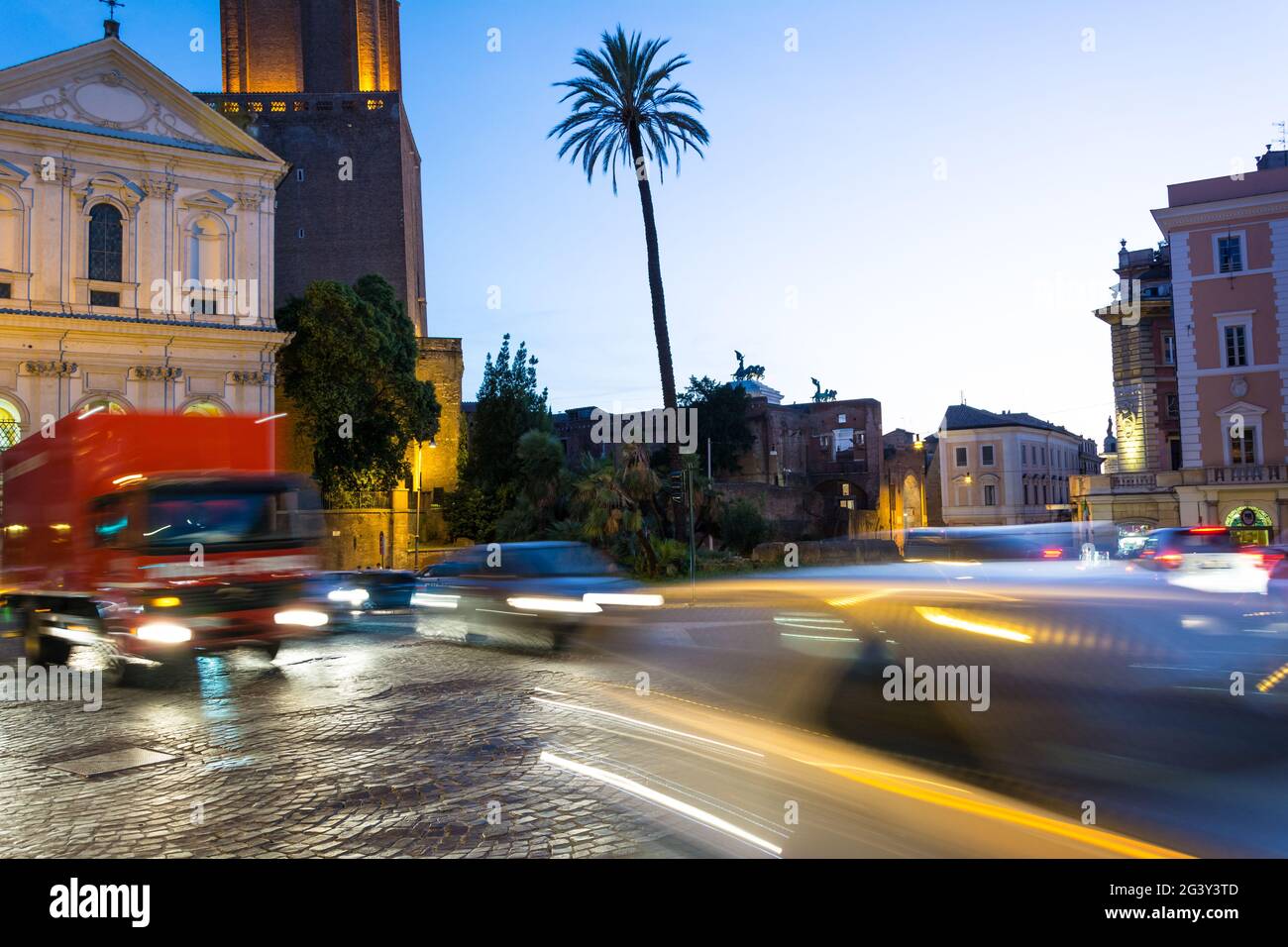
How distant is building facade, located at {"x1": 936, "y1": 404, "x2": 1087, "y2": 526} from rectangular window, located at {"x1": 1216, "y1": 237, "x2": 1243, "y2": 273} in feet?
99.0

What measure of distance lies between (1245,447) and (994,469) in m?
31.0

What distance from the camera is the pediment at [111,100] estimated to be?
33812mm

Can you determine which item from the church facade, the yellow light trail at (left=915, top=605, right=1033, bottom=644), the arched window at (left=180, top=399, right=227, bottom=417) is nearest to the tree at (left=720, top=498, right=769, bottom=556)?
the church facade

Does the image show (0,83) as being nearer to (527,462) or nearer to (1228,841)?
(527,462)

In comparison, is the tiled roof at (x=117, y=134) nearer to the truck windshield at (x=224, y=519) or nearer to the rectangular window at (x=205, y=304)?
the rectangular window at (x=205, y=304)

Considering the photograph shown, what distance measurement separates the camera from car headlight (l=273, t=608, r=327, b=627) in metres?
12.1

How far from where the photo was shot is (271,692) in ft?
35.7

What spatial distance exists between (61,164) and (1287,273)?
50.5m

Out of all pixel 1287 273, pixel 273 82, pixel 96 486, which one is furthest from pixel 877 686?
pixel 273 82

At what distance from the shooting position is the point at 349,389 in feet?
131

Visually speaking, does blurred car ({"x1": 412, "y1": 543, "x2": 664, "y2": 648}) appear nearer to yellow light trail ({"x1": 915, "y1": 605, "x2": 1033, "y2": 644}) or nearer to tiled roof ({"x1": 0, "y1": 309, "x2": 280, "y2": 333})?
yellow light trail ({"x1": 915, "y1": 605, "x2": 1033, "y2": 644})

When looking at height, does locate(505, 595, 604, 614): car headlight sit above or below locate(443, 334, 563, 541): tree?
below

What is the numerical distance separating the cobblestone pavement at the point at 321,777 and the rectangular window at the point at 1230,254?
4265 centimetres
